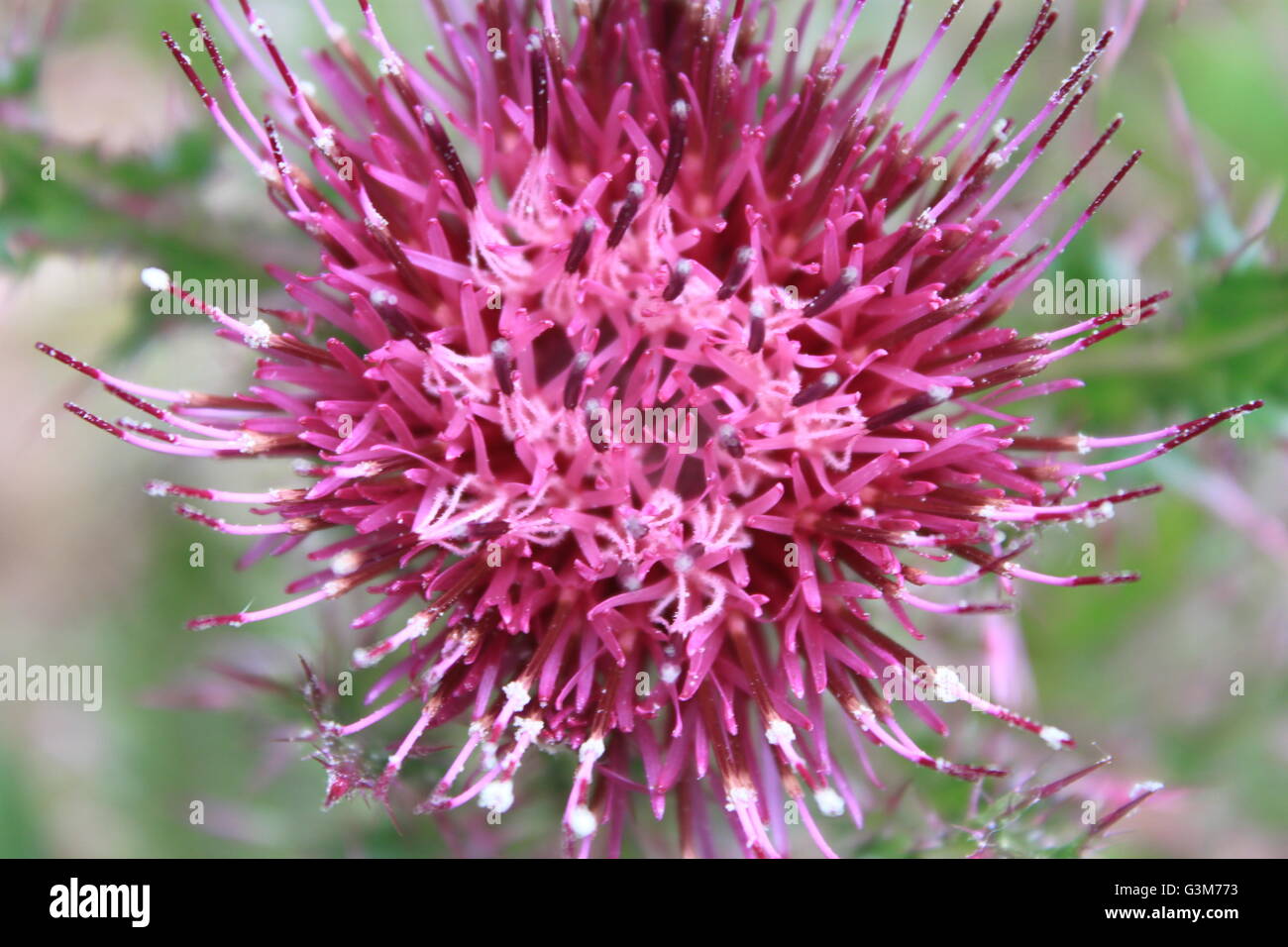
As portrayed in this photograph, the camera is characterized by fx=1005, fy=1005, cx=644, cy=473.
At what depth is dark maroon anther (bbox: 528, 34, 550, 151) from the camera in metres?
2.86

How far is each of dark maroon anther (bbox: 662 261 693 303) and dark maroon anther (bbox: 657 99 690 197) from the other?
0.25 metres

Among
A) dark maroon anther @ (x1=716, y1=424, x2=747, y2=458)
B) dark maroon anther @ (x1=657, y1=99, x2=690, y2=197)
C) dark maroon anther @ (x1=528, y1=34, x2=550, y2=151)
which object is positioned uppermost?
dark maroon anther @ (x1=528, y1=34, x2=550, y2=151)

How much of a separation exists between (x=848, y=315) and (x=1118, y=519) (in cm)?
234

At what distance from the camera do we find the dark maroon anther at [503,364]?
274cm

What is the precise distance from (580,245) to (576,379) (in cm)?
38

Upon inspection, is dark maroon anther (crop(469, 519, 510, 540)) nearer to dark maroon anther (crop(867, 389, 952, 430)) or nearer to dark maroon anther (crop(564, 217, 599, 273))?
dark maroon anther (crop(564, 217, 599, 273))

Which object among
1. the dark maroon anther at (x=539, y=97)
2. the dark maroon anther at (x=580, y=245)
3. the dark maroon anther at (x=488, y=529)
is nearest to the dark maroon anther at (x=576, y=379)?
the dark maroon anther at (x=580, y=245)

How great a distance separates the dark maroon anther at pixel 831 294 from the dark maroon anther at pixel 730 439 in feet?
1.37

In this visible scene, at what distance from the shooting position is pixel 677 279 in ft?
9.08

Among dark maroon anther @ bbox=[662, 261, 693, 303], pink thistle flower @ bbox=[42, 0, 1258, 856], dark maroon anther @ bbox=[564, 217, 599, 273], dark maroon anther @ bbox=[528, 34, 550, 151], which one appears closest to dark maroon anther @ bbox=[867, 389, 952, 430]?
pink thistle flower @ bbox=[42, 0, 1258, 856]

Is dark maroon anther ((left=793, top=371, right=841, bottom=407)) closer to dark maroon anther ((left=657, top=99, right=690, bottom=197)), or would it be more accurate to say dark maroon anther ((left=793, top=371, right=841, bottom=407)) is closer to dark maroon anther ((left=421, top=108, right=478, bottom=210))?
dark maroon anther ((left=657, top=99, right=690, bottom=197))

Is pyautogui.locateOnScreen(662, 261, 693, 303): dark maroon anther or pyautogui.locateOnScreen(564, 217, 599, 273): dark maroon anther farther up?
pyautogui.locateOnScreen(564, 217, 599, 273): dark maroon anther

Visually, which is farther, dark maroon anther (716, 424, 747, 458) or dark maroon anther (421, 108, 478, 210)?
dark maroon anther (421, 108, 478, 210)
